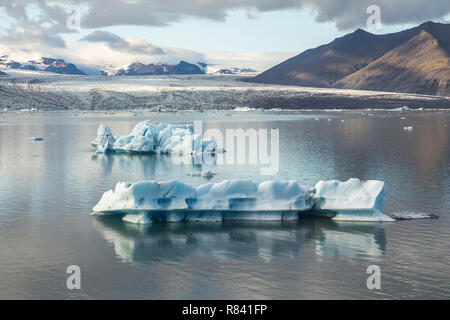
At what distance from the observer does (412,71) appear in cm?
15562

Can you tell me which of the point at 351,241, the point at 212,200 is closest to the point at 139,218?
the point at 212,200

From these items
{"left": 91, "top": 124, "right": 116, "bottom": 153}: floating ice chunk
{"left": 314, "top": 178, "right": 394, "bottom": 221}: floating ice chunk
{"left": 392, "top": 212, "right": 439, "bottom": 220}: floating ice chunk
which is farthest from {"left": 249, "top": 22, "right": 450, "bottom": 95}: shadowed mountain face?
{"left": 314, "top": 178, "right": 394, "bottom": 221}: floating ice chunk

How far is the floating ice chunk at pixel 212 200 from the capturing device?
1219 centimetres

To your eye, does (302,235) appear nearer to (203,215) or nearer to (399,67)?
(203,215)

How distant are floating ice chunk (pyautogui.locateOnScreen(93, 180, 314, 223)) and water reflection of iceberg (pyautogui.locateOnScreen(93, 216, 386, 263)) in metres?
0.29

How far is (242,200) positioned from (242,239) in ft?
4.84

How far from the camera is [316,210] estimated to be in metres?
12.9

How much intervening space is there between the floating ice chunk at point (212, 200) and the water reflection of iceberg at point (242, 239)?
11.6 inches

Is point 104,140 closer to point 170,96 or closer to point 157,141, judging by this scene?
point 157,141

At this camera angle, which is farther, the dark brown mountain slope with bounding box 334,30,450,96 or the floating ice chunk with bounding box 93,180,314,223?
the dark brown mountain slope with bounding box 334,30,450,96

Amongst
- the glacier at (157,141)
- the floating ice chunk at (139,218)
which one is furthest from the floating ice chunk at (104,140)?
the floating ice chunk at (139,218)

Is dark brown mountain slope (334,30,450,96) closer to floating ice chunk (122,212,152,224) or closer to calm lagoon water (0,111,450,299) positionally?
calm lagoon water (0,111,450,299)

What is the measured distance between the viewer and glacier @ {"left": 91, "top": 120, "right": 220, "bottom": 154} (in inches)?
1009

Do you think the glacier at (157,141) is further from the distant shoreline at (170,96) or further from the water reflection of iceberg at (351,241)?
the distant shoreline at (170,96)
